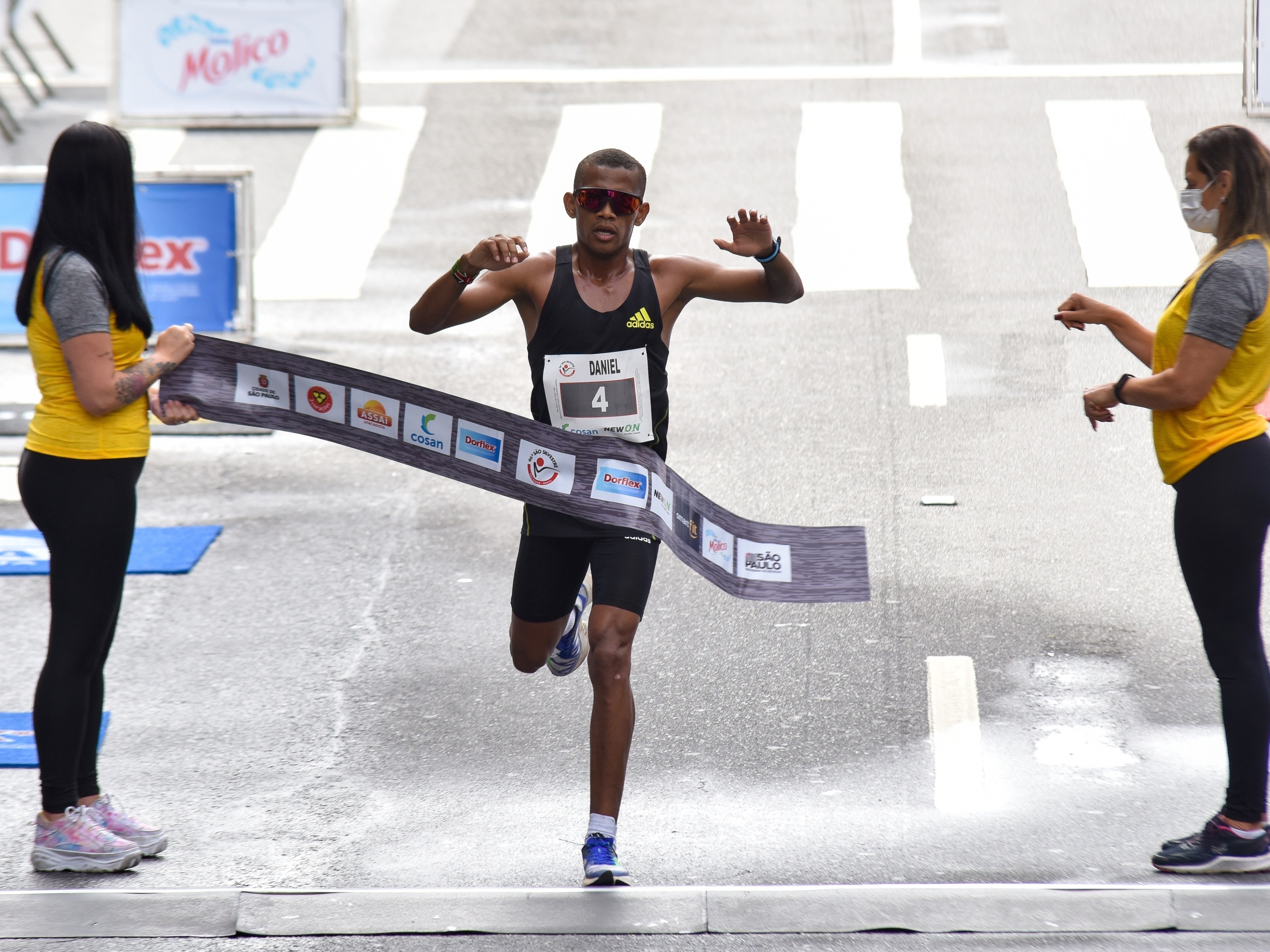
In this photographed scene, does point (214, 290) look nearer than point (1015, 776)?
No

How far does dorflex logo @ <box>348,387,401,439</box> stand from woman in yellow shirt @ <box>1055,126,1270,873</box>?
238 centimetres

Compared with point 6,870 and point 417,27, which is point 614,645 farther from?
point 417,27

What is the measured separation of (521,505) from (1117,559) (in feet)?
10.7

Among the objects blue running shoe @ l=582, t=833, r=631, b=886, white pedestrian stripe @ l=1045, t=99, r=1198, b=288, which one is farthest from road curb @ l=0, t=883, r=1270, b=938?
white pedestrian stripe @ l=1045, t=99, r=1198, b=288

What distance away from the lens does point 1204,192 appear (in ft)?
16.3

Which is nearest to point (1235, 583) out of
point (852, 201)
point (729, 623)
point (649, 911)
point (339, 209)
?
point (649, 911)

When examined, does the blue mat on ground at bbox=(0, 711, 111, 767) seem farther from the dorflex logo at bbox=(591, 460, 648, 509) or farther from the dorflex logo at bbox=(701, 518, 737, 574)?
the dorflex logo at bbox=(701, 518, 737, 574)

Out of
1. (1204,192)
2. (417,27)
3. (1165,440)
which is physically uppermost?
(417,27)

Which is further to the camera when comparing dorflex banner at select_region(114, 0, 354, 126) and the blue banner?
dorflex banner at select_region(114, 0, 354, 126)

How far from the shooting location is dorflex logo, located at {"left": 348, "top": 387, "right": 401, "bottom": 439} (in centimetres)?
548

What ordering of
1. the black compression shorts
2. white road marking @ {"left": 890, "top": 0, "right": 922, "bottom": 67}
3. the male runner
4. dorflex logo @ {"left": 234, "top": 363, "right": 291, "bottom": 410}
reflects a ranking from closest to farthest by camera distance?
the male runner → the black compression shorts → dorflex logo @ {"left": 234, "top": 363, "right": 291, "bottom": 410} → white road marking @ {"left": 890, "top": 0, "right": 922, "bottom": 67}

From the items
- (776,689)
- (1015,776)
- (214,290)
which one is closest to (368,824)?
(776,689)

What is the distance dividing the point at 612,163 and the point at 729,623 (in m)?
2.90

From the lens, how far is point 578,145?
15133 millimetres
